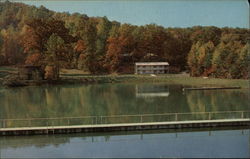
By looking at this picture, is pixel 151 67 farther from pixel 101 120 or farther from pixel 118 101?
pixel 101 120

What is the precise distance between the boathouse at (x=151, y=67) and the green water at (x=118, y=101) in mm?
514

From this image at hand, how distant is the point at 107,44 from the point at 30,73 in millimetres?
3196

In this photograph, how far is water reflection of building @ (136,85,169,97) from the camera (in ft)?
48.1

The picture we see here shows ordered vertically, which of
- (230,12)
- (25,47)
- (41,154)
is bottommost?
(41,154)

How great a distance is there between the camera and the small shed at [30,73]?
1440 cm

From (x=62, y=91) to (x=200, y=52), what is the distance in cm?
565

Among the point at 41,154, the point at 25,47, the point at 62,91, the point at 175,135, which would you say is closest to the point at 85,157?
the point at 41,154

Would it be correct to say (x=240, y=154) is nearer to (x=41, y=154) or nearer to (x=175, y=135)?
(x=175, y=135)

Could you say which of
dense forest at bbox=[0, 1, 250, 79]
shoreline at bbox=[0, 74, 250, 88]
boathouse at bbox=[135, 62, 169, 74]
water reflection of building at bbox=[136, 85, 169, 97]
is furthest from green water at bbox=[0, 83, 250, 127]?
dense forest at bbox=[0, 1, 250, 79]

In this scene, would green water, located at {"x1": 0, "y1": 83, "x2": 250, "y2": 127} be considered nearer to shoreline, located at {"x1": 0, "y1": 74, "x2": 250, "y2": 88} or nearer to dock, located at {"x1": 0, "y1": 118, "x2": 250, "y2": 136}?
shoreline, located at {"x1": 0, "y1": 74, "x2": 250, "y2": 88}

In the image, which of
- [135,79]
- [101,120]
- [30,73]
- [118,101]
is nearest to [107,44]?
[135,79]

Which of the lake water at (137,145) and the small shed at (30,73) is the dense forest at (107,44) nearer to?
the small shed at (30,73)

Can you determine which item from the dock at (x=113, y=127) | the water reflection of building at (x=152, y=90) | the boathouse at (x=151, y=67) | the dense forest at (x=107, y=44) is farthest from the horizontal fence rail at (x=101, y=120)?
the dense forest at (x=107, y=44)

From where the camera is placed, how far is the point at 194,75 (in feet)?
50.3
